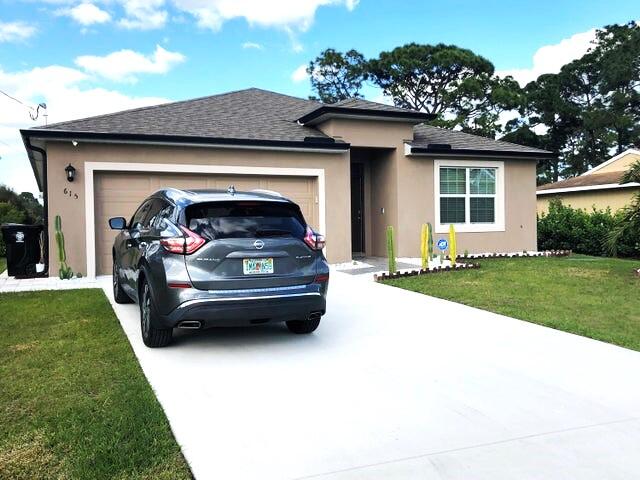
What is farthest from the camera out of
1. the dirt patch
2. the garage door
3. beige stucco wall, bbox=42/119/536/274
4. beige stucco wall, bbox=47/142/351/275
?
the garage door

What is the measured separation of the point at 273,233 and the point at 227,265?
0.62 m

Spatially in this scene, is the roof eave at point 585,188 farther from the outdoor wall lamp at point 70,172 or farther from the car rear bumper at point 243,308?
the car rear bumper at point 243,308

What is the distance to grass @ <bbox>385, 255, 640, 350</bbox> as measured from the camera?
717cm

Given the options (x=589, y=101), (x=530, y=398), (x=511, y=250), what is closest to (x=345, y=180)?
(x=511, y=250)

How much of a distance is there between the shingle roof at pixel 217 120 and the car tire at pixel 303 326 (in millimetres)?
7071

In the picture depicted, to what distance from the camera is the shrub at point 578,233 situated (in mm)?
18578

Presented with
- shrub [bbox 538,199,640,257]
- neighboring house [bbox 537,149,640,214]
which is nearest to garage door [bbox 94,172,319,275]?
shrub [bbox 538,199,640,257]

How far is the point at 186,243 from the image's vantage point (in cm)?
545

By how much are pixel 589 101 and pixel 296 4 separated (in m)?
34.6

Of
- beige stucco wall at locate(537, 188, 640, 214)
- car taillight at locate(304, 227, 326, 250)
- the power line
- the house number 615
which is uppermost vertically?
the power line

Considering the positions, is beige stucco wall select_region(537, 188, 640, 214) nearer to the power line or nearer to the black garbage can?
the power line

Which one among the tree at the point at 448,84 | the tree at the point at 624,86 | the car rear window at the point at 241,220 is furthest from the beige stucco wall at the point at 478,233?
the tree at the point at 624,86

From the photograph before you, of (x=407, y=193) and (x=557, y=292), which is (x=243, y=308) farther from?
Result: (x=407, y=193)

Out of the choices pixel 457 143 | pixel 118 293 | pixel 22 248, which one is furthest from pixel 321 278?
pixel 457 143
